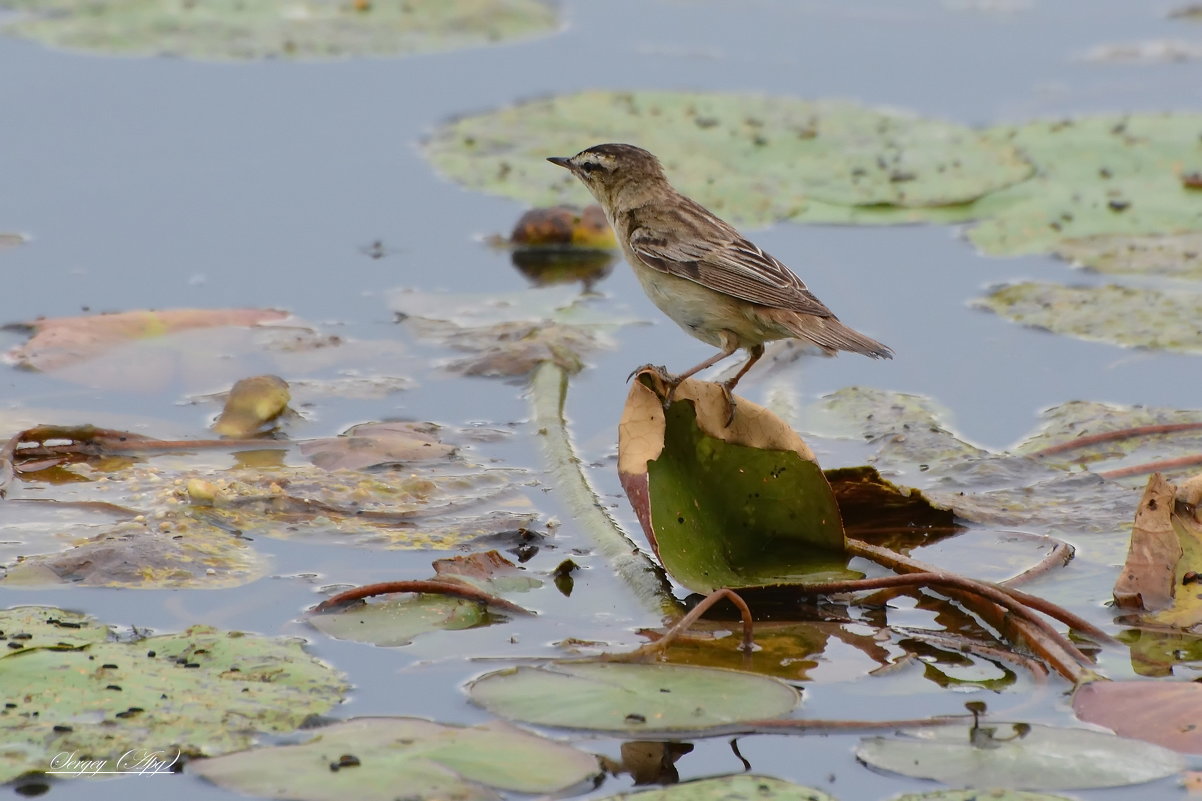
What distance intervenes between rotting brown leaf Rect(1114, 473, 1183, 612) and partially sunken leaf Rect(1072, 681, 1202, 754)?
664 millimetres

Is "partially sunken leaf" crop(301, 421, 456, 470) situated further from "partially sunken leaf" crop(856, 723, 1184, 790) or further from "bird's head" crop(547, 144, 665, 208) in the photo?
"partially sunken leaf" crop(856, 723, 1184, 790)

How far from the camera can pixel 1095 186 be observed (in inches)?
376

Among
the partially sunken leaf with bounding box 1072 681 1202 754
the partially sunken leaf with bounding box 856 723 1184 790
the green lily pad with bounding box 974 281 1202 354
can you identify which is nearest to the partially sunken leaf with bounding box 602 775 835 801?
the partially sunken leaf with bounding box 856 723 1184 790

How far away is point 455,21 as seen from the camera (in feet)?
41.5

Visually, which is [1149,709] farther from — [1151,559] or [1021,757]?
[1151,559]

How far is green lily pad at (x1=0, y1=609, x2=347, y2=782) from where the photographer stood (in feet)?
12.7

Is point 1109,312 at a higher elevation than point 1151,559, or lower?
higher

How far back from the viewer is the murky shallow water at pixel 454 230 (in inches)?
191

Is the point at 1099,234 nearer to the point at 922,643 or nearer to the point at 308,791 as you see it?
→ the point at 922,643

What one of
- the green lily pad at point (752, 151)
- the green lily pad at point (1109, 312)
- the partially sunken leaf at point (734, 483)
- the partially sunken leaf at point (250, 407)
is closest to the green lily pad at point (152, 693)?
the partially sunken leaf at point (734, 483)

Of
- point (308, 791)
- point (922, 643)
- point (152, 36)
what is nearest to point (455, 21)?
point (152, 36)

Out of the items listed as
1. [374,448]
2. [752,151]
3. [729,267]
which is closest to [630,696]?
[374,448]

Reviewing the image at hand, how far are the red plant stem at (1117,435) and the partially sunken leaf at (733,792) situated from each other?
305cm

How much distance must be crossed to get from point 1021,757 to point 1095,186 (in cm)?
628
